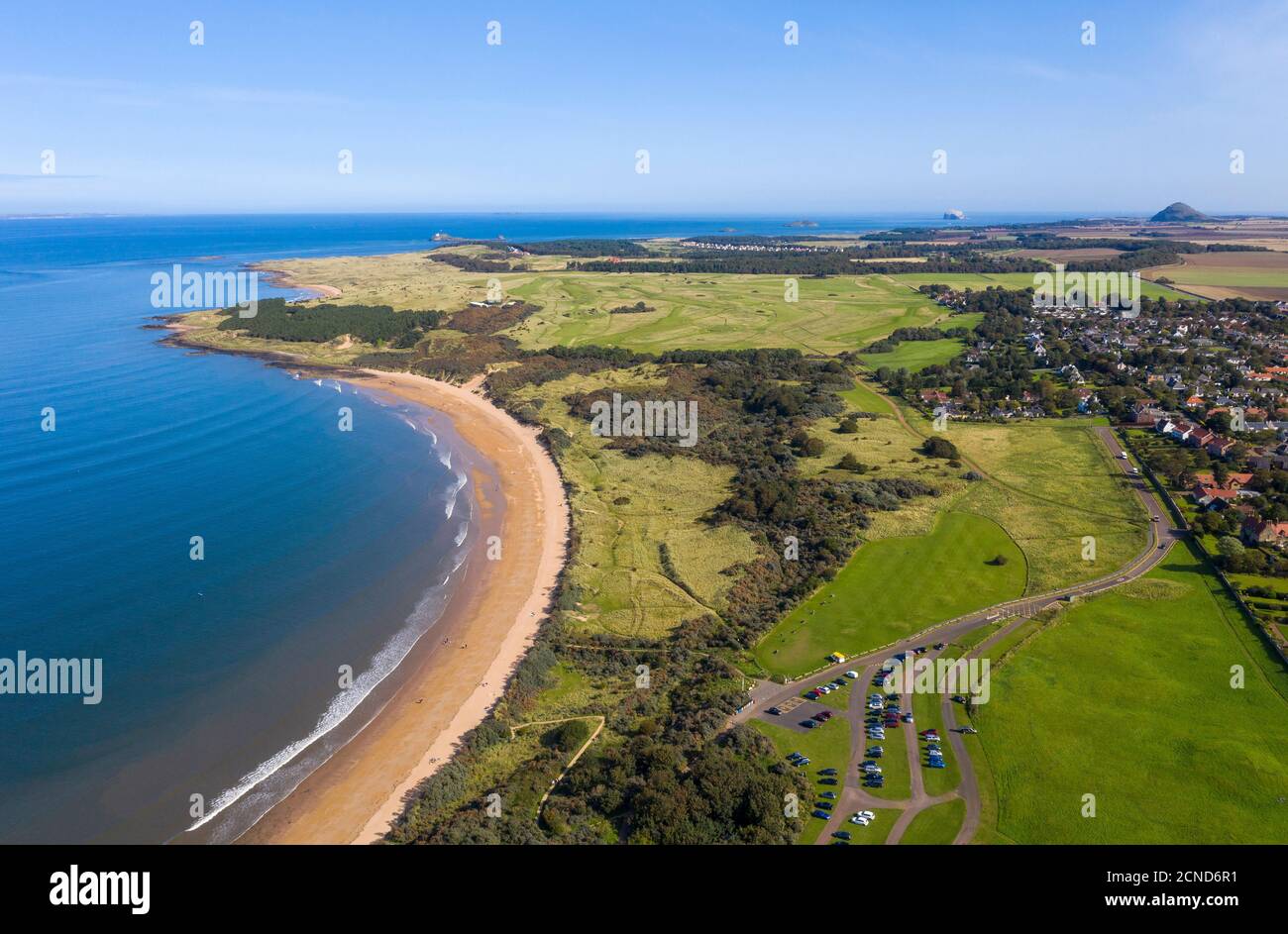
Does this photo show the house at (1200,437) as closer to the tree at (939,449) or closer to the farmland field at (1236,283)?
the tree at (939,449)

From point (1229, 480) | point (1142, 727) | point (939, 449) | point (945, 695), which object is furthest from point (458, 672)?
point (1229, 480)

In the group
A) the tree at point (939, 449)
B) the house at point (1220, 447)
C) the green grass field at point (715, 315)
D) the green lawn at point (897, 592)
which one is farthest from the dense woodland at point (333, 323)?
the house at point (1220, 447)

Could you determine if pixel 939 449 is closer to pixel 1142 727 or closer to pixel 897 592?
pixel 897 592

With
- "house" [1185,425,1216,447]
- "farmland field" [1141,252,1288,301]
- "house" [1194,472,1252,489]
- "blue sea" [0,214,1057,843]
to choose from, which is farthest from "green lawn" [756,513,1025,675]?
"farmland field" [1141,252,1288,301]

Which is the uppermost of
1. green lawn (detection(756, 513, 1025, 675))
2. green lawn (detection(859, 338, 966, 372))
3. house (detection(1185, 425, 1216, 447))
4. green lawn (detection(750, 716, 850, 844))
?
green lawn (detection(859, 338, 966, 372))

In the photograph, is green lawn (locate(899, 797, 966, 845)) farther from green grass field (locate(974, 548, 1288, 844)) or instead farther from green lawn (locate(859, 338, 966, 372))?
green lawn (locate(859, 338, 966, 372))
